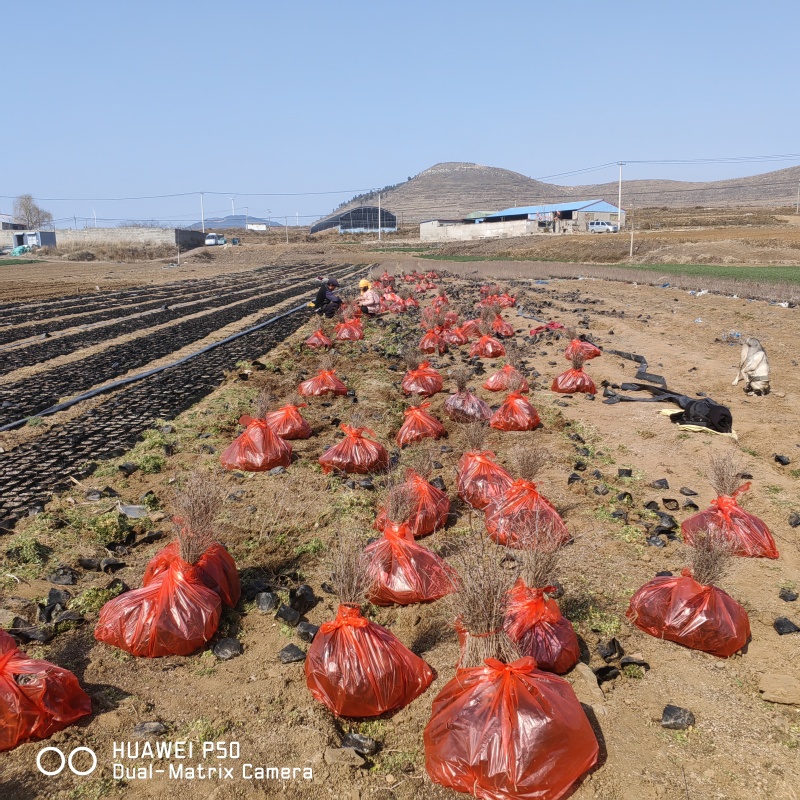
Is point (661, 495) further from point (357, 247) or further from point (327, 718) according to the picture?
point (357, 247)

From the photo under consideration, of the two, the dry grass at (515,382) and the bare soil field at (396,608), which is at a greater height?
the dry grass at (515,382)

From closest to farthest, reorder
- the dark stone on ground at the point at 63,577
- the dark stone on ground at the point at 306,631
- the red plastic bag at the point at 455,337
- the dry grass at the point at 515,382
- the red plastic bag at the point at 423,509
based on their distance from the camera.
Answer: the dark stone on ground at the point at 306,631, the dark stone on ground at the point at 63,577, the red plastic bag at the point at 423,509, the dry grass at the point at 515,382, the red plastic bag at the point at 455,337

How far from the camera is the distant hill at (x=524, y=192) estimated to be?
130 meters

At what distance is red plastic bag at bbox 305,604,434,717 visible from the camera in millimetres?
3027

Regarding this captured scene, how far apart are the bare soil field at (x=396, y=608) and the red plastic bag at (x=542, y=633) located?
15cm

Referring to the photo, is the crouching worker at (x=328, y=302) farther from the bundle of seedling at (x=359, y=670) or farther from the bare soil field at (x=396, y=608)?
the bundle of seedling at (x=359, y=670)

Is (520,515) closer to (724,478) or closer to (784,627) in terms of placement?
(724,478)

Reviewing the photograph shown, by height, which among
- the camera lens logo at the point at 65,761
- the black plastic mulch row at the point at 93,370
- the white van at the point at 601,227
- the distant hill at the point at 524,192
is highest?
the distant hill at the point at 524,192

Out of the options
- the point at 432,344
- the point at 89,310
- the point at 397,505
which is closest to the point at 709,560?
the point at 397,505

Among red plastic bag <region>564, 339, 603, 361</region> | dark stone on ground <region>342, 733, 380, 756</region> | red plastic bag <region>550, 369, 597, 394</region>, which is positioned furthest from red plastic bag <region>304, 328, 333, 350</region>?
dark stone on ground <region>342, 733, 380, 756</region>

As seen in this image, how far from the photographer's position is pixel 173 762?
111 inches

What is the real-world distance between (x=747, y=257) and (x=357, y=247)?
44.4 metres

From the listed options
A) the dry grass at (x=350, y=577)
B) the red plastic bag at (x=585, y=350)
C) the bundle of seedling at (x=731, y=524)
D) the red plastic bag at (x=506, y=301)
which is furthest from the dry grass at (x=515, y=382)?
the red plastic bag at (x=506, y=301)

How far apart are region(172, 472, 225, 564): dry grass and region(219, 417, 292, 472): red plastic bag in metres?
1.97
